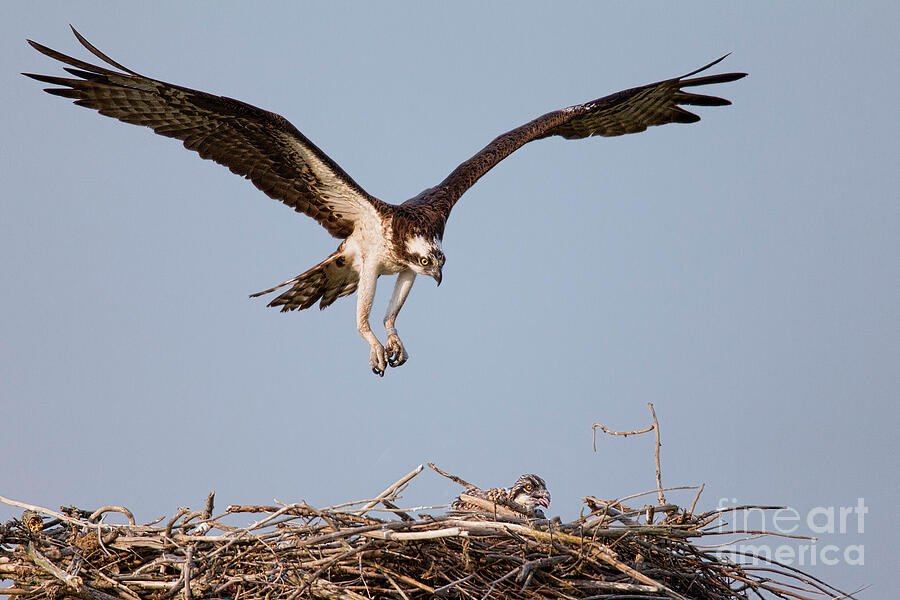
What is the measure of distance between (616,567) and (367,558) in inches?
45.3

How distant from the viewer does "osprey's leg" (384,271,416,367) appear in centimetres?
682

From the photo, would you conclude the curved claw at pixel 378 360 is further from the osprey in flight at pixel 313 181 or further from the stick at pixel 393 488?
the stick at pixel 393 488

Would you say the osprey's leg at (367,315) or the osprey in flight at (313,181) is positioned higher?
the osprey in flight at (313,181)

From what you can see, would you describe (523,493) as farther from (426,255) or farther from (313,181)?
(313,181)

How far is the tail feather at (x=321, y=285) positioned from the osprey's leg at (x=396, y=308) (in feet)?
1.44

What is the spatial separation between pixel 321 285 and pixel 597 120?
10.4ft

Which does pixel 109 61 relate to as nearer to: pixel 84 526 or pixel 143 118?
pixel 143 118

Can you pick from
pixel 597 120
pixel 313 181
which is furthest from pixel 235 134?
pixel 597 120

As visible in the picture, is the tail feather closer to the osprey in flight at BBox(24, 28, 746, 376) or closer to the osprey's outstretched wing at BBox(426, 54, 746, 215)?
the osprey in flight at BBox(24, 28, 746, 376)

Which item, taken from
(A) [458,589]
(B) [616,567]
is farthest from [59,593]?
(B) [616,567]

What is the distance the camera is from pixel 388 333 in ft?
23.0

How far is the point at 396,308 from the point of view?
7.09 meters

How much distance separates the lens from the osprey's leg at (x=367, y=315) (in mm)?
6723

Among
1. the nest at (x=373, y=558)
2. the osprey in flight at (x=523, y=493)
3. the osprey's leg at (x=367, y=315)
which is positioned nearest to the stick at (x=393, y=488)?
the nest at (x=373, y=558)
